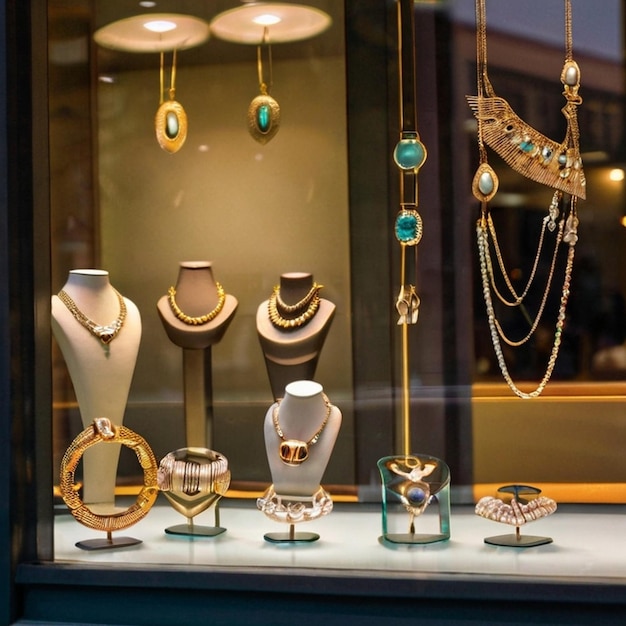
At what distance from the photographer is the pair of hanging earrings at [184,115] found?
2689 millimetres

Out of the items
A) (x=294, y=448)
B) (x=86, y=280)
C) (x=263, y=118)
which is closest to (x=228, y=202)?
(x=263, y=118)

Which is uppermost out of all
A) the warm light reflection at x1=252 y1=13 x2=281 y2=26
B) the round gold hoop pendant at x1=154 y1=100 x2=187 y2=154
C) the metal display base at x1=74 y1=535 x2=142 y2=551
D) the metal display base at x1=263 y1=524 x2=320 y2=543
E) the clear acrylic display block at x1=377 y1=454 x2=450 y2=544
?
the warm light reflection at x1=252 y1=13 x2=281 y2=26

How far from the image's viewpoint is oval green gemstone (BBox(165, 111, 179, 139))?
2732mm

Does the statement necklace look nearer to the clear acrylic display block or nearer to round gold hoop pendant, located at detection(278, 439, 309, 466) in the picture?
round gold hoop pendant, located at detection(278, 439, 309, 466)

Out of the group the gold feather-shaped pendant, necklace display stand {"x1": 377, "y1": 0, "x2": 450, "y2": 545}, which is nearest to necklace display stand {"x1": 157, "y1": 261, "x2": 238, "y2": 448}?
necklace display stand {"x1": 377, "y1": 0, "x2": 450, "y2": 545}

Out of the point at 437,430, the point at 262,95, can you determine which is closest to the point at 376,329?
the point at 437,430

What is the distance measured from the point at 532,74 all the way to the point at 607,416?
2.70ft

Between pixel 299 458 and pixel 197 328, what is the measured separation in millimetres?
494

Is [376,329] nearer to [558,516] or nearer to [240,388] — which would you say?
[240,388]

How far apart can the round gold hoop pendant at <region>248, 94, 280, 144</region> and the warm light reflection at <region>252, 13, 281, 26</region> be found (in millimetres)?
175

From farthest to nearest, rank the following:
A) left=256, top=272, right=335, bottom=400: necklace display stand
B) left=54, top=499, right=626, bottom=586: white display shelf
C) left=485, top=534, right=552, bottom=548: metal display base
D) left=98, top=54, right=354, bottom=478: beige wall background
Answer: left=98, top=54, right=354, bottom=478: beige wall background, left=256, top=272, right=335, bottom=400: necklace display stand, left=485, top=534, right=552, bottom=548: metal display base, left=54, top=499, right=626, bottom=586: white display shelf

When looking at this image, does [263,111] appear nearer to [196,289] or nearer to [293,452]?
[196,289]

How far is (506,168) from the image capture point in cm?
253

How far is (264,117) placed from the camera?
2.69 meters
